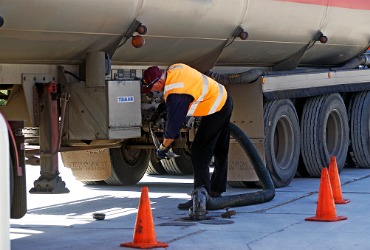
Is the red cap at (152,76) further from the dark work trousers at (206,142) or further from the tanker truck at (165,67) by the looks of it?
the dark work trousers at (206,142)

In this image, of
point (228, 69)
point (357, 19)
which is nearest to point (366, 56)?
point (357, 19)

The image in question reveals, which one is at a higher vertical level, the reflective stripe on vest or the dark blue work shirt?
the reflective stripe on vest

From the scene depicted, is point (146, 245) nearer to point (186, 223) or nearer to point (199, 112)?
point (186, 223)

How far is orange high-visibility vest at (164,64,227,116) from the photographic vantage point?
1017 centimetres

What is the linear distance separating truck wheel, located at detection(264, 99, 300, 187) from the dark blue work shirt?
3458mm

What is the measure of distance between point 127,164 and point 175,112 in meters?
4.32

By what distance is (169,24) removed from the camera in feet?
36.8

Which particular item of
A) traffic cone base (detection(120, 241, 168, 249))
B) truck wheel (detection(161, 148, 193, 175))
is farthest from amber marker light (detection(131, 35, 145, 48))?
truck wheel (detection(161, 148, 193, 175))

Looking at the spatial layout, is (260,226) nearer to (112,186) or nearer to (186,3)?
(186,3)

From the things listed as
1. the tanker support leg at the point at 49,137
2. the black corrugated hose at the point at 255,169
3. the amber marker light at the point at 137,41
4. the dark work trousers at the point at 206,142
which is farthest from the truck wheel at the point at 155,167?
the tanker support leg at the point at 49,137

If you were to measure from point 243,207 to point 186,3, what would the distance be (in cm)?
227

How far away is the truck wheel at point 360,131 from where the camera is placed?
16.5 meters

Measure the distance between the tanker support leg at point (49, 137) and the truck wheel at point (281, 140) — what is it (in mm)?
3737

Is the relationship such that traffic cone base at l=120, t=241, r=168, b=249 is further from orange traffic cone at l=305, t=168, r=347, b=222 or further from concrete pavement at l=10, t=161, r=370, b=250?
orange traffic cone at l=305, t=168, r=347, b=222
